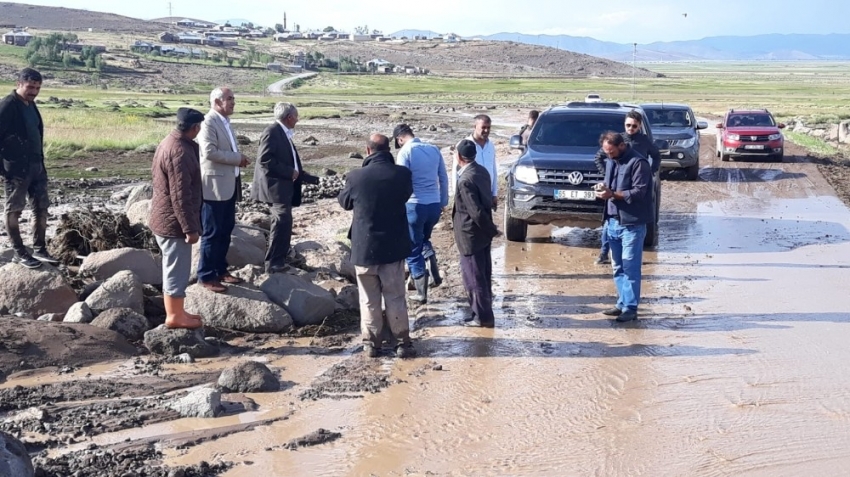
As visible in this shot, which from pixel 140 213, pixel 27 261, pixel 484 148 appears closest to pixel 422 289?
pixel 484 148

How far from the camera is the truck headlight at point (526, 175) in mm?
12956

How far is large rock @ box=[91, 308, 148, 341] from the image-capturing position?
853 centimetres

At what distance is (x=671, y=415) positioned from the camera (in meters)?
6.81

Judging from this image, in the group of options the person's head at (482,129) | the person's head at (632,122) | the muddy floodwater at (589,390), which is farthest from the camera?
the person's head at (632,122)

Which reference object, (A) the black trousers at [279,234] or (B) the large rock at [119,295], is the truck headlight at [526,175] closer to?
(A) the black trousers at [279,234]

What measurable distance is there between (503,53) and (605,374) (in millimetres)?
163927

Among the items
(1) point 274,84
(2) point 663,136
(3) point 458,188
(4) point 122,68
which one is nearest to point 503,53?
(1) point 274,84

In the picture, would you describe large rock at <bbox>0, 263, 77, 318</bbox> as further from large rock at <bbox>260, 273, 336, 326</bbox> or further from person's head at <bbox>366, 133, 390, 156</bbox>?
person's head at <bbox>366, 133, 390, 156</bbox>

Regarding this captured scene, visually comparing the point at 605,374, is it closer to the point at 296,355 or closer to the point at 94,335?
the point at 296,355

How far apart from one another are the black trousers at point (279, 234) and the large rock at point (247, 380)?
2.55 m

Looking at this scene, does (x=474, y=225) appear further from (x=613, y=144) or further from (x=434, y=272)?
(x=434, y=272)

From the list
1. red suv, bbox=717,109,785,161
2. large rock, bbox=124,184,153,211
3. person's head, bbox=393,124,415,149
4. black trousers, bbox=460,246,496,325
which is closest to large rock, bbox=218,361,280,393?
black trousers, bbox=460,246,496,325

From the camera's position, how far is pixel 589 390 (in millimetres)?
7352

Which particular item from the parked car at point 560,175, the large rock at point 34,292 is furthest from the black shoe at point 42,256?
the parked car at point 560,175
